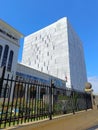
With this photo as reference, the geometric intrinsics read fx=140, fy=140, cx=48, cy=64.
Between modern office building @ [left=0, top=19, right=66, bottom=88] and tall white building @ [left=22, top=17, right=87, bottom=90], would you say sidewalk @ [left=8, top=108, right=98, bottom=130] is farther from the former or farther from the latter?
tall white building @ [left=22, top=17, right=87, bottom=90]

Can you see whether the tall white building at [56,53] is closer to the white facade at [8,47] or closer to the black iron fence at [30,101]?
the white facade at [8,47]

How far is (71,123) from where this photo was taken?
6.69m

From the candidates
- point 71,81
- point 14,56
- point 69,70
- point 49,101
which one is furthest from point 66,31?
point 49,101

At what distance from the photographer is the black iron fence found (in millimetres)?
4117

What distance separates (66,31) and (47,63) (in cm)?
1290

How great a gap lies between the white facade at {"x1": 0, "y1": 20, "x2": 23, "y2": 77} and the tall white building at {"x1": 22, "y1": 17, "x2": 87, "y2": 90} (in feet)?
71.2

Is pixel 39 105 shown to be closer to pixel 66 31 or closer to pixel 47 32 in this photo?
pixel 66 31

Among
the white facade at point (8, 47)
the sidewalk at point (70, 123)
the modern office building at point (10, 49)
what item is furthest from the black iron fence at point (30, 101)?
the white facade at point (8, 47)

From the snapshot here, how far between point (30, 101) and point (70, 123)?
2791mm

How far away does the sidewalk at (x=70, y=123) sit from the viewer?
15.2 feet

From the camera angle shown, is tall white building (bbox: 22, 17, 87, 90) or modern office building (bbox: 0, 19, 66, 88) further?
tall white building (bbox: 22, 17, 87, 90)

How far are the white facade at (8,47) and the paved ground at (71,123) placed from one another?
54.7ft

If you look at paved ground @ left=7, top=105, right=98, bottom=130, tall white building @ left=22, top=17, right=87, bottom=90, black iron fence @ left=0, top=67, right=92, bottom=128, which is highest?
tall white building @ left=22, top=17, right=87, bottom=90

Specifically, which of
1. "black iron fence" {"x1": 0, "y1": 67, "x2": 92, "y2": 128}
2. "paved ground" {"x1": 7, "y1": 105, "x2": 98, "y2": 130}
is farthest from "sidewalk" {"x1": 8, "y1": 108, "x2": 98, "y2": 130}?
"black iron fence" {"x1": 0, "y1": 67, "x2": 92, "y2": 128}
